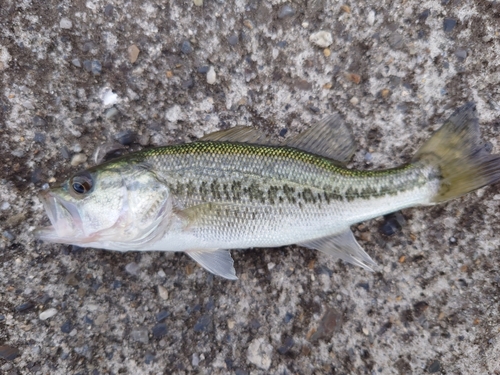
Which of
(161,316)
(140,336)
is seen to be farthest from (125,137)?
(140,336)

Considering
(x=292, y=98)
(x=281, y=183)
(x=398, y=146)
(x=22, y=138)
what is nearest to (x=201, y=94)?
(x=292, y=98)

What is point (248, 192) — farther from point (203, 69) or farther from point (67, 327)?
point (67, 327)

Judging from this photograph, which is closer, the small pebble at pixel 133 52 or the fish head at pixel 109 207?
the fish head at pixel 109 207

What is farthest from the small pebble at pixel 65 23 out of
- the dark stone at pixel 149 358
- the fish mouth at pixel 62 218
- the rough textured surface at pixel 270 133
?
the dark stone at pixel 149 358

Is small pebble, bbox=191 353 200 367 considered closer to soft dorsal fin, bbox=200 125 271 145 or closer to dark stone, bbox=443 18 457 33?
soft dorsal fin, bbox=200 125 271 145

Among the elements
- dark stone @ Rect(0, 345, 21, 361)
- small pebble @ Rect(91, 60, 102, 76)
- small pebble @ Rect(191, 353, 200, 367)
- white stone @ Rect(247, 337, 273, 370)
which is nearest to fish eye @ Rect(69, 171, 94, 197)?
small pebble @ Rect(91, 60, 102, 76)

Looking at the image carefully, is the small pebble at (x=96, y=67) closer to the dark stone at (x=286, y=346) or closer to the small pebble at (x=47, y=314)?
the small pebble at (x=47, y=314)
